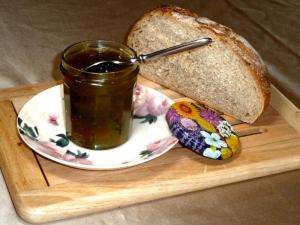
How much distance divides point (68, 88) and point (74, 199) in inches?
7.9

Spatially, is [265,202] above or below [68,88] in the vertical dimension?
below

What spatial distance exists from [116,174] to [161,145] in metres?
0.11

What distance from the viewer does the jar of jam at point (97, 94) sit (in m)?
0.81

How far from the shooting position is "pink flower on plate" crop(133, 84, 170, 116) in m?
0.98

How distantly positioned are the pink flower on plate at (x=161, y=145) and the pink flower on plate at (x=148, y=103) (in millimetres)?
89

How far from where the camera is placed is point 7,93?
1028mm

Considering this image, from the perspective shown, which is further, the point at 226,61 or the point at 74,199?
the point at 226,61

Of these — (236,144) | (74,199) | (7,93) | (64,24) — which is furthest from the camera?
(64,24)

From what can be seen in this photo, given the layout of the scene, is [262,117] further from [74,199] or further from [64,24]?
[64,24]

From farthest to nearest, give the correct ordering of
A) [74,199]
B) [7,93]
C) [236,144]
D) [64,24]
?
[64,24] → [7,93] → [236,144] → [74,199]

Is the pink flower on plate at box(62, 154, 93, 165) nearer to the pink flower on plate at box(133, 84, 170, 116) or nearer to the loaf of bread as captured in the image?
the pink flower on plate at box(133, 84, 170, 116)

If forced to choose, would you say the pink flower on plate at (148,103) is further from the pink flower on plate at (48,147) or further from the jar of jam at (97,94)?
the pink flower on plate at (48,147)

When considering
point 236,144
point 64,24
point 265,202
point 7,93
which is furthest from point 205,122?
point 64,24

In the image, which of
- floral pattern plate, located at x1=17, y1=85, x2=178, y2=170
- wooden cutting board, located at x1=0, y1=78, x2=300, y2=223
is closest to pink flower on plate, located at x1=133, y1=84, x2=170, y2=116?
floral pattern plate, located at x1=17, y1=85, x2=178, y2=170
